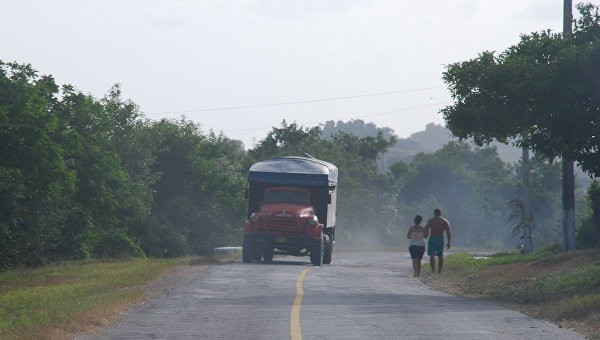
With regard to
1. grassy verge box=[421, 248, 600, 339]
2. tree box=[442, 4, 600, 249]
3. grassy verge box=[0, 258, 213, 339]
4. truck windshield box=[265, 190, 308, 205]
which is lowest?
grassy verge box=[0, 258, 213, 339]

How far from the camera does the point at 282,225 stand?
33938mm

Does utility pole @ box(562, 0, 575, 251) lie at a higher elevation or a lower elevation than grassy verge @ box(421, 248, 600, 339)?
higher

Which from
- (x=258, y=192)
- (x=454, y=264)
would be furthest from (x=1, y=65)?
(x=454, y=264)

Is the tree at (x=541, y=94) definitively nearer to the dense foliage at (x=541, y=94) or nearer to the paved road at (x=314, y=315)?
the dense foliage at (x=541, y=94)

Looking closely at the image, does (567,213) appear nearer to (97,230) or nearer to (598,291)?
(598,291)

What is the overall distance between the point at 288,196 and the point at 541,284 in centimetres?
1341

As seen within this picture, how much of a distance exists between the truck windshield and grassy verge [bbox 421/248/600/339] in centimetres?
528

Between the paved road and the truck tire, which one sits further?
the truck tire

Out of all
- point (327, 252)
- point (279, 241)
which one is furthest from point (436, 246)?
point (327, 252)

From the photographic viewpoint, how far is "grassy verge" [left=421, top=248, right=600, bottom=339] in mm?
16953

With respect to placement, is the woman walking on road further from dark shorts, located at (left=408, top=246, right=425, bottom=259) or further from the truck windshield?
the truck windshield

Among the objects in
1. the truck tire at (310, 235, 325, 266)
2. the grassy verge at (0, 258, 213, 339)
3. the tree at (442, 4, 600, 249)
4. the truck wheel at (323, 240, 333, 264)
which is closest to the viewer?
the grassy verge at (0, 258, 213, 339)

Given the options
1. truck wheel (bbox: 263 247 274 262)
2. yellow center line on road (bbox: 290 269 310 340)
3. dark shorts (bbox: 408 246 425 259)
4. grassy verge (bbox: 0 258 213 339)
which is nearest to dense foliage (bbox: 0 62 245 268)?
grassy verge (bbox: 0 258 213 339)

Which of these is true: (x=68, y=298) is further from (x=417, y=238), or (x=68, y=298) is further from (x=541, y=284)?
(x=417, y=238)
